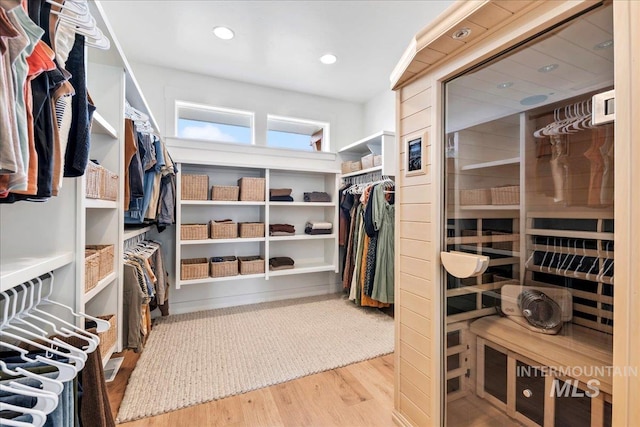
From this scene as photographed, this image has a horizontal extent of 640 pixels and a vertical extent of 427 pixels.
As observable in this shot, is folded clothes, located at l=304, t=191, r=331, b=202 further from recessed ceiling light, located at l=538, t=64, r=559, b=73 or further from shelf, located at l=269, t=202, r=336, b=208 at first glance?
recessed ceiling light, located at l=538, t=64, r=559, b=73

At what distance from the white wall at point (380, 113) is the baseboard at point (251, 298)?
228 centimetres

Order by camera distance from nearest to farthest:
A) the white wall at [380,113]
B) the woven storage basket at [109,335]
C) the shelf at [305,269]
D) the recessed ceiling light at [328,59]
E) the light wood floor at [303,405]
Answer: the woven storage basket at [109,335], the light wood floor at [303,405], the recessed ceiling light at [328,59], the shelf at [305,269], the white wall at [380,113]

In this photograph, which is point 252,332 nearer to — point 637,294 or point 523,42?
point 637,294

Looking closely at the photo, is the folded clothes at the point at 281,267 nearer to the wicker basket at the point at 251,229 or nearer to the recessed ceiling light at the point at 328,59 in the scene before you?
the wicker basket at the point at 251,229

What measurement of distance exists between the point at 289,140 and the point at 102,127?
2632 mm

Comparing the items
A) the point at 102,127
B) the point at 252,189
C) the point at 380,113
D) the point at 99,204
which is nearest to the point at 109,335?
the point at 99,204

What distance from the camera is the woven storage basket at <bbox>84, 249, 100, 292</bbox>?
1257 millimetres

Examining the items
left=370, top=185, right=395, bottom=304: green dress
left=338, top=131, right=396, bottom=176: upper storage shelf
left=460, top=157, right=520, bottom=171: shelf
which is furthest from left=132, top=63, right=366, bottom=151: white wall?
Result: left=460, top=157, right=520, bottom=171: shelf

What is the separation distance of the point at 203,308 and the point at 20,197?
2.82 metres

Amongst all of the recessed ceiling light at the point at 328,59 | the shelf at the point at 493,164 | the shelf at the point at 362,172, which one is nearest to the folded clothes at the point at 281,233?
the shelf at the point at 362,172

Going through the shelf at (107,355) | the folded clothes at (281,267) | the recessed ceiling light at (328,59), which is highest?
the recessed ceiling light at (328,59)

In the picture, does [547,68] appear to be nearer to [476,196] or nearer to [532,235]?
[476,196]

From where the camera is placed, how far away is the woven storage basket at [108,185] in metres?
1.45

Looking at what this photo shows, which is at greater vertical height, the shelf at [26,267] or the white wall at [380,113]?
the white wall at [380,113]
